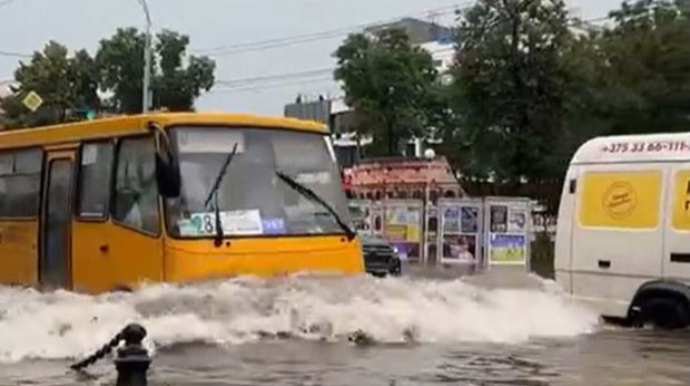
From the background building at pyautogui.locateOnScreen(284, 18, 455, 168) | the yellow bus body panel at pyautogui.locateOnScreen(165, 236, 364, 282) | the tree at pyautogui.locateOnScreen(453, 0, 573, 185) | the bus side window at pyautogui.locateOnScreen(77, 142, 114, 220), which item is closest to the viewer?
the yellow bus body panel at pyautogui.locateOnScreen(165, 236, 364, 282)

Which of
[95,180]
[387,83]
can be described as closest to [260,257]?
[95,180]

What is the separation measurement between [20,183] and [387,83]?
1525 inches

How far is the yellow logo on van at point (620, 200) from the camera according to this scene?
1525cm

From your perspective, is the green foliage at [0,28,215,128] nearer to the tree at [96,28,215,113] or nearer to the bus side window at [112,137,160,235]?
the tree at [96,28,215,113]

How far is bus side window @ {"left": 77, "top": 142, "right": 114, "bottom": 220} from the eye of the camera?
13.8 m

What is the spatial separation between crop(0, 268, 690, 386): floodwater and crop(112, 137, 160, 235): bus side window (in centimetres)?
81

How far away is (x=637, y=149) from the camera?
1543cm

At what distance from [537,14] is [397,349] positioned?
1136 inches

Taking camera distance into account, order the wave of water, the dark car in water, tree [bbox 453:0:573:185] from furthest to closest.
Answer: tree [bbox 453:0:573:185], the dark car in water, the wave of water

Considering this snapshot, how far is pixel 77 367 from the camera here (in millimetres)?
10438

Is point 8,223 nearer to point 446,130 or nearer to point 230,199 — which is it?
point 230,199

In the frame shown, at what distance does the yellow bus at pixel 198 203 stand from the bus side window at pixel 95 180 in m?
0.01

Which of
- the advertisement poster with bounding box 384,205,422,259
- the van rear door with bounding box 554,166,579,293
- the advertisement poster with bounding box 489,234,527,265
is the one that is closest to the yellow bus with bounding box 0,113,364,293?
the van rear door with bounding box 554,166,579,293

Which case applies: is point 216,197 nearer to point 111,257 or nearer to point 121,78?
point 111,257
